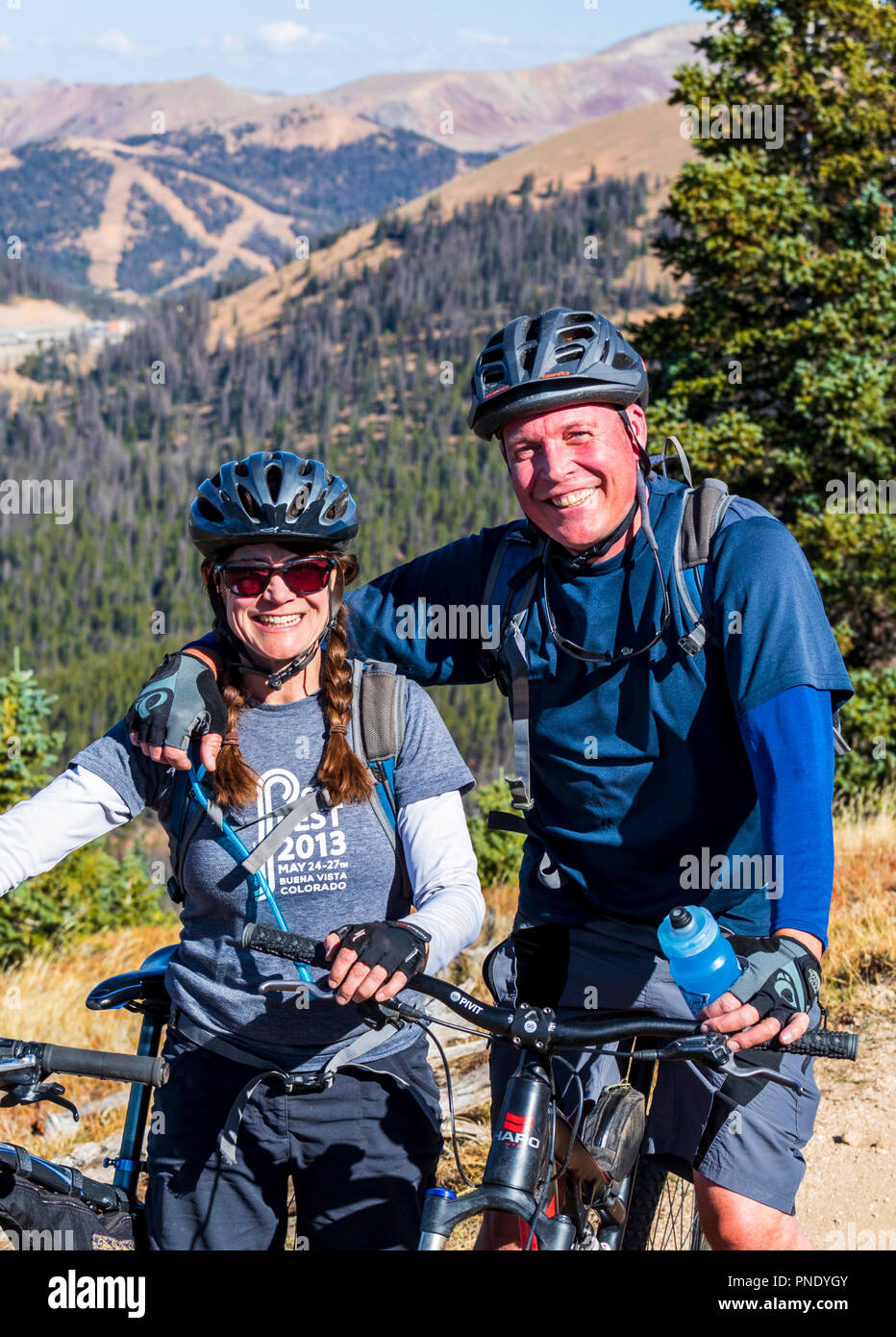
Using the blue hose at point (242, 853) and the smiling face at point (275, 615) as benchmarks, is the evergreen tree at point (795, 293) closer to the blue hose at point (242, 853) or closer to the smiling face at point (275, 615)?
the smiling face at point (275, 615)

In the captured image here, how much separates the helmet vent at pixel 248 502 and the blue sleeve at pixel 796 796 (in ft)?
4.88

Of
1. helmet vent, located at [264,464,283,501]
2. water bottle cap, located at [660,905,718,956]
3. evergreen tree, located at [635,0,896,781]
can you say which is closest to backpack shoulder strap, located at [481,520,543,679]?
helmet vent, located at [264,464,283,501]

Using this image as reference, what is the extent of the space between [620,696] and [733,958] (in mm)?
922

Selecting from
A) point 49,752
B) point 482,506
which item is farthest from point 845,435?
point 482,506

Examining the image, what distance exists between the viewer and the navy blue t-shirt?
3006mm

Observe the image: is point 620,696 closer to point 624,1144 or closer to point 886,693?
point 624,1144

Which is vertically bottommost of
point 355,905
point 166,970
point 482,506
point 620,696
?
point 166,970

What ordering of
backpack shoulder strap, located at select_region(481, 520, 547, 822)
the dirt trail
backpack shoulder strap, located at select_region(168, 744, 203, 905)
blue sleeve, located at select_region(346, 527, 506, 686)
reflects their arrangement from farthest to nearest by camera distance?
the dirt trail → blue sleeve, located at select_region(346, 527, 506, 686) → backpack shoulder strap, located at select_region(481, 520, 547, 822) → backpack shoulder strap, located at select_region(168, 744, 203, 905)

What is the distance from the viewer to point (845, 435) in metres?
19.9

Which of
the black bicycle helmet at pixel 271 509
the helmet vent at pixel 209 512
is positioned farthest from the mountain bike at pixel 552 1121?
the helmet vent at pixel 209 512

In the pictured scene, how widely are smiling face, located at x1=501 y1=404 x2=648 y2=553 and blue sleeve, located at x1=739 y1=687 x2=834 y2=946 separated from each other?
2.48ft

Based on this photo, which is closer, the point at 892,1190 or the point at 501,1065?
the point at 501,1065

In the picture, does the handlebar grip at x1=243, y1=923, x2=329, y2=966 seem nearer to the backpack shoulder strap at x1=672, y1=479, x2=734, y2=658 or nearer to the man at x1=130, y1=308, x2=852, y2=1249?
the man at x1=130, y1=308, x2=852, y2=1249

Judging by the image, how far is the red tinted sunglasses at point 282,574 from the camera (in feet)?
11.1
